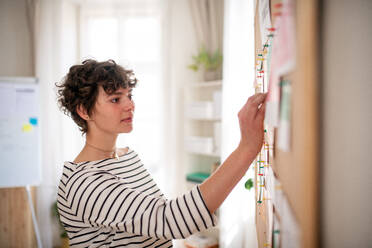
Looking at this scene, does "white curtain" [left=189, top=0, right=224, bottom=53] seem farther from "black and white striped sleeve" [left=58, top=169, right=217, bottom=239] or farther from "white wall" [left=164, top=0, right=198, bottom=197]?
"black and white striped sleeve" [left=58, top=169, right=217, bottom=239]

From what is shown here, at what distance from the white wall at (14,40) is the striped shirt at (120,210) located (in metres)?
2.75

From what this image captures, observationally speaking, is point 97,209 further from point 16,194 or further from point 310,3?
point 16,194

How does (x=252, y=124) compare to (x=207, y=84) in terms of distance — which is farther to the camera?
(x=207, y=84)

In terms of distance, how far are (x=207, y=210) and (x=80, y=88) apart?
68 centimetres

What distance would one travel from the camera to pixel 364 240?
21.9 inches

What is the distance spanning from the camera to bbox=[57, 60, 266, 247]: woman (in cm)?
76

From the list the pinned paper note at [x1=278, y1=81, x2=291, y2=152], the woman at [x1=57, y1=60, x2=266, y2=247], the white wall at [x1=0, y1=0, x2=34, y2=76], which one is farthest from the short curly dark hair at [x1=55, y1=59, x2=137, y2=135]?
the white wall at [x1=0, y1=0, x2=34, y2=76]

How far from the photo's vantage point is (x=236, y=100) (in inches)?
84.6

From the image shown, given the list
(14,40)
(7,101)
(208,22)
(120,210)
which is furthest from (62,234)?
(208,22)

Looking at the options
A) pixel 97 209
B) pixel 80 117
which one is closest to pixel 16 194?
pixel 80 117

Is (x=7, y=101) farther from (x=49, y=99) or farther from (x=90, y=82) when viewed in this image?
(x=90, y=82)

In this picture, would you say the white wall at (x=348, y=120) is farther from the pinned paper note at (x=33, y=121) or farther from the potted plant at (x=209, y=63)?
the pinned paper note at (x=33, y=121)

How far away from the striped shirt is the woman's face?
5.2 inches

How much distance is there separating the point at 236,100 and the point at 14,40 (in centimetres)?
268
